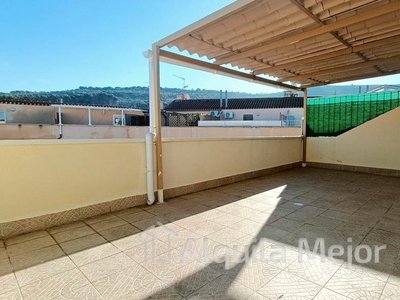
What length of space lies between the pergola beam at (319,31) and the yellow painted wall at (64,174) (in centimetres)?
243

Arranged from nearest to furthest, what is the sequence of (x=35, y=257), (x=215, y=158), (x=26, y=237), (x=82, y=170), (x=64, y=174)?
(x=35, y=257) < (x=26, y=237) < (x=64, y=174) < (x=82, y=170) < (x=215, y=158)

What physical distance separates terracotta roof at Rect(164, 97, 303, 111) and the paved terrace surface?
21237 mm

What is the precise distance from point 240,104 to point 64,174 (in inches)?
974

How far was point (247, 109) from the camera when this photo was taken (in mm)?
24750

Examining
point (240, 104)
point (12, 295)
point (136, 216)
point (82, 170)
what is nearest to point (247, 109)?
point (240, 104)

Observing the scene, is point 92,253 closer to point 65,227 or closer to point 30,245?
point 30,245

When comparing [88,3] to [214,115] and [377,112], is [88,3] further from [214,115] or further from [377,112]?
[214,115]

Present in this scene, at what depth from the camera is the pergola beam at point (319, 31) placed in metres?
2.79

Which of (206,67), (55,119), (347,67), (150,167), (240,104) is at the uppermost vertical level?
(240,104)

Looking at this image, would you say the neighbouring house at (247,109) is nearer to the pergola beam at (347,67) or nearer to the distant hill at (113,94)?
the distant hill at (113,94)

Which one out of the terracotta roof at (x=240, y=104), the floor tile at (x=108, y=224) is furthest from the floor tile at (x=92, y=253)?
the terracotta roof at (x=240, y=104)

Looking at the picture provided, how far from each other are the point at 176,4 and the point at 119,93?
83.5ft

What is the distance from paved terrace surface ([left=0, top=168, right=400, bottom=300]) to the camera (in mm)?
1668

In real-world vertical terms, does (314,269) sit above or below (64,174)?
below
